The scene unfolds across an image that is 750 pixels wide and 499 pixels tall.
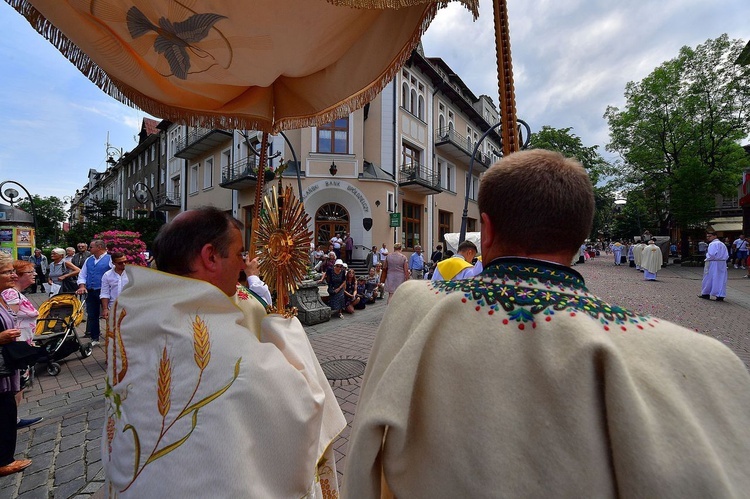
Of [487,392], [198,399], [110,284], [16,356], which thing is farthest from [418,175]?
[487,392]

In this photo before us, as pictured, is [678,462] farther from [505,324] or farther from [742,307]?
[742,307]

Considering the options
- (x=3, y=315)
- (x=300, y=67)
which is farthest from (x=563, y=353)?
(x=3, y=315)

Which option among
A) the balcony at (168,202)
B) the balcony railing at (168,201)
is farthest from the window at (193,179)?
the balcony at (168,202)

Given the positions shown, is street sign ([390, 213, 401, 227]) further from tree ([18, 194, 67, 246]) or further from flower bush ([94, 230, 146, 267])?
tree ([18, 194, 67, 246])

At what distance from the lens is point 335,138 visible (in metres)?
18.7

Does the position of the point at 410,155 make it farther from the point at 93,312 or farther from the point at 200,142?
the point at 93,312

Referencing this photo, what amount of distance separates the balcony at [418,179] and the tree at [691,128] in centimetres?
1595

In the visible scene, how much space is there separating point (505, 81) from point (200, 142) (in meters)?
25.2

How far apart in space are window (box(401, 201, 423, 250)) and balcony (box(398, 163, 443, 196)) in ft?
3.40

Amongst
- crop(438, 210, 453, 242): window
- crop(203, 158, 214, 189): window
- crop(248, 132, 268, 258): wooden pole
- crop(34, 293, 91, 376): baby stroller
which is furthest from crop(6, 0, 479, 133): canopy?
crop(203, 158, 214, 189): window

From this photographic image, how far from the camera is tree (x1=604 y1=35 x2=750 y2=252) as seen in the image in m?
23.3

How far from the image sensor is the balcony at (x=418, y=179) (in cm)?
2020

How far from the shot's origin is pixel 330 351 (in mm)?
6371

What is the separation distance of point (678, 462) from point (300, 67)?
2.59m
